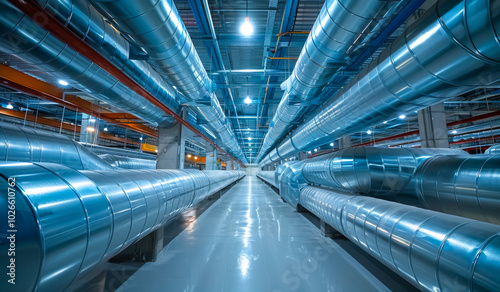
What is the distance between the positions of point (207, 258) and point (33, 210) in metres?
2.08

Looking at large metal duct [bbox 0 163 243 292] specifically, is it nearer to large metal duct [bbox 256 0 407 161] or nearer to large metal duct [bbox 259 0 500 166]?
large metal duct [bbox 256 0 407 161]

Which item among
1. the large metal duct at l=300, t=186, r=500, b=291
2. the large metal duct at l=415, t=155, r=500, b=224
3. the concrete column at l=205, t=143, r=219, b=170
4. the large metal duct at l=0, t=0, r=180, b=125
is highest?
the large metal duct at l=0, t=0, r=180, b=125

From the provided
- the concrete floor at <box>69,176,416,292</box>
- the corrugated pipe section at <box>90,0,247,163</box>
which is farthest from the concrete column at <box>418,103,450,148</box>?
the corrugated pipe section at <box>90,0,247,163</box>

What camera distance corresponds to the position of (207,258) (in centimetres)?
251

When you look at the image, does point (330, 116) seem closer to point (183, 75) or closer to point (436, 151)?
point (436, 151)

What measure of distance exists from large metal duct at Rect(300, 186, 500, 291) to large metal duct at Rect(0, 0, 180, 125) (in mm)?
3366

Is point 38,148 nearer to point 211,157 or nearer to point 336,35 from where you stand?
point 336,35

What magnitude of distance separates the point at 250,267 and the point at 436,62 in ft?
8.55

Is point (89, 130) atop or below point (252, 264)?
atop

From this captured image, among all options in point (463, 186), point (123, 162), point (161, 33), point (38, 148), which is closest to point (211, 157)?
point (123, 162)

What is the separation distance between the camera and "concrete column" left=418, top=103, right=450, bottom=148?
4.26m

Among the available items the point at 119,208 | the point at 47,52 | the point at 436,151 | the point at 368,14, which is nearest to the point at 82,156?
the point at 47,52

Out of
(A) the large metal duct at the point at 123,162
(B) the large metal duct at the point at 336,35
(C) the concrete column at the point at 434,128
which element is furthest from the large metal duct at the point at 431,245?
(A) the large metal duct at the point at 123,162

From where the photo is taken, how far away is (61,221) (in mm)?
911
